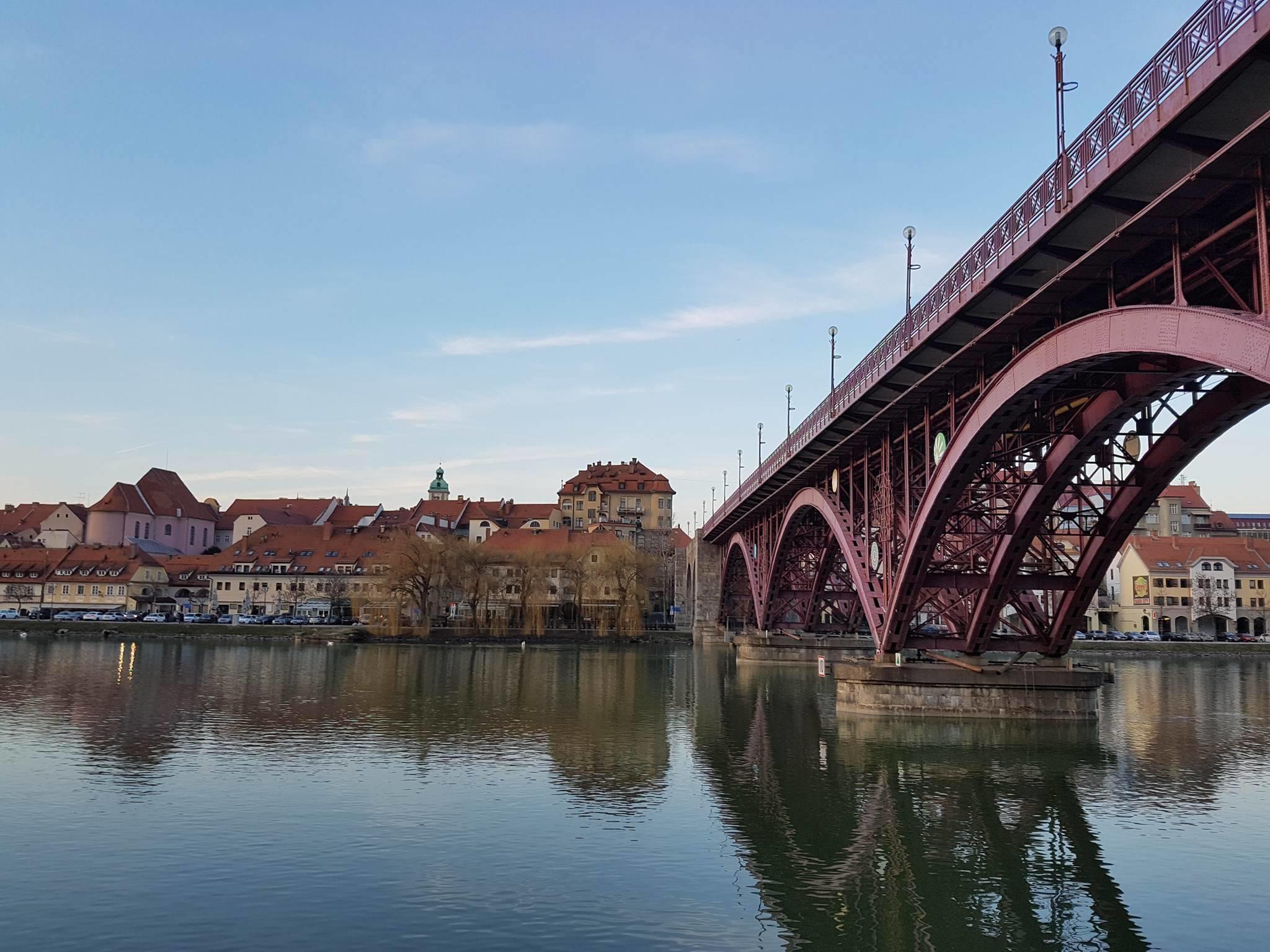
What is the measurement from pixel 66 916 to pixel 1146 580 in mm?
107447

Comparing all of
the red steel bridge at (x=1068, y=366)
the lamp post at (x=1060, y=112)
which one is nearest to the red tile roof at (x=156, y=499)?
the red steel bridge at (x=1068, y=366)

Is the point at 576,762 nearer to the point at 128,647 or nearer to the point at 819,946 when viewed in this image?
the point at 819,946

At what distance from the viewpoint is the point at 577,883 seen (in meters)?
16.3

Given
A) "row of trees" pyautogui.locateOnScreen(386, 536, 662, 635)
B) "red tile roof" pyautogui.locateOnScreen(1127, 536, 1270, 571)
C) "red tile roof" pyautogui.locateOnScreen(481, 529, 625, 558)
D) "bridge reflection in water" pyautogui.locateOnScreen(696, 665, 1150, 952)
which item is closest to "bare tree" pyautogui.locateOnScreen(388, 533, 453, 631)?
"row of trees" pyautogui.locateOnScreen(386, 536, 662, 635)

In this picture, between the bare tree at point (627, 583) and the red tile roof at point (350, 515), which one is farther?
the red tile roof at point (350, 515)

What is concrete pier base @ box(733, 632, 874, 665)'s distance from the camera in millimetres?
69438

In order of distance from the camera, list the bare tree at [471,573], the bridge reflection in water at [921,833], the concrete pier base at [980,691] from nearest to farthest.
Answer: the bridge reflection in water at [921,833]
the concrete pier base at [980,691]
the bare tree at [471,573]

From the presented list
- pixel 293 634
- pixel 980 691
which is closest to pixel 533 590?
pixel 293 634

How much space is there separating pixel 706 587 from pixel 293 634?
36.7 metres

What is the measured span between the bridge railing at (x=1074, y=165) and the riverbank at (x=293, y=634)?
183 ft

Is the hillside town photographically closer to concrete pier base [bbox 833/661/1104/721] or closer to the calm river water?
the calm river water

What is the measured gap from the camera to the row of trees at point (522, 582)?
87375 mm

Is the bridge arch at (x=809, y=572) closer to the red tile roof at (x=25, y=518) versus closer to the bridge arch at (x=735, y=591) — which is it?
the bridge arch at (x=735, y=591)

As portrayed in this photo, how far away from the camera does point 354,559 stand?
355 ft
